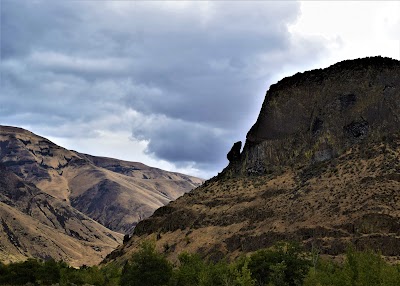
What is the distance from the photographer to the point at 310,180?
9856 centimetres

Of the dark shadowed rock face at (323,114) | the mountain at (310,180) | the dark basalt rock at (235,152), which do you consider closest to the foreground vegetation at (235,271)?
the mountain at (310,180)

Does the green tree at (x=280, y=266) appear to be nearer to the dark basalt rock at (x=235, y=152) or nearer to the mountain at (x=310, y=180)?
the mountain at (x=310, y=180)

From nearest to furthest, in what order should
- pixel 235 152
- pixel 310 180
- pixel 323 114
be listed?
1. pixel 310 180
2. pixel 323 114
3. pixel 235 152

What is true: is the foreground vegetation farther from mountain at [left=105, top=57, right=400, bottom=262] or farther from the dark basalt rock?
the dark basalt rock

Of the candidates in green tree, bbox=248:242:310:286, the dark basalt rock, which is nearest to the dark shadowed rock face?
the dark basalt rock

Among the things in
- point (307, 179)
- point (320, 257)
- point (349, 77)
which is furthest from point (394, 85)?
point (320, 257)

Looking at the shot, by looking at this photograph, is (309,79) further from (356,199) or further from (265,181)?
(356,199)

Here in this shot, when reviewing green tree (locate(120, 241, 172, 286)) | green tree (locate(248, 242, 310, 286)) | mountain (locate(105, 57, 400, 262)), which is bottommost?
green tree (locate(120, 241, 172, 286))

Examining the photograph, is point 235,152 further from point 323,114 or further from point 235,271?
point 235,271

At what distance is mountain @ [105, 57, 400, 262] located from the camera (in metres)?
78.4

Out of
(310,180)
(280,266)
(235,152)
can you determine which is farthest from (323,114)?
(280,266)

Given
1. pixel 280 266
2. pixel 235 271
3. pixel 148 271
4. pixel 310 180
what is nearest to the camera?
pixel 235 271

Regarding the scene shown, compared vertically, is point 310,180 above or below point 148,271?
above

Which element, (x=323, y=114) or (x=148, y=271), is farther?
(x=323, y=114)
